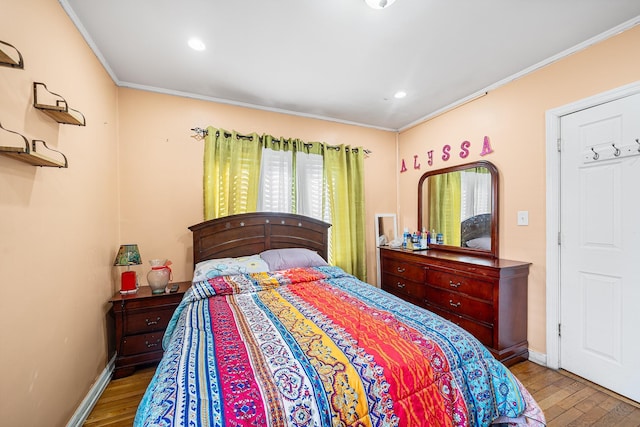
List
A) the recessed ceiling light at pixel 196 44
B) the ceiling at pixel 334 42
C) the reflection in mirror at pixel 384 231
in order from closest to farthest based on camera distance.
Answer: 1. the ceiling at pixel 334 42
2. the recessed ceiling light at pixel 196 44
3. the reflection in mirror at pixel 384 231

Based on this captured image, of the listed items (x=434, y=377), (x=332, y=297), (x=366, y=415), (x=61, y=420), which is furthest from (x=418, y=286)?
(x=61, y=420)

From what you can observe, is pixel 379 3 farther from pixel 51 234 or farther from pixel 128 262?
pixel 128 262

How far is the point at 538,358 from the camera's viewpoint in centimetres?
228

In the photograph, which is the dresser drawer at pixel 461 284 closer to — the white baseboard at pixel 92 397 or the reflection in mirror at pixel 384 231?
the reflection in mirror at pixel 384 231

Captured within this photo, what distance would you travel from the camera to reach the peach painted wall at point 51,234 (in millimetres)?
1164

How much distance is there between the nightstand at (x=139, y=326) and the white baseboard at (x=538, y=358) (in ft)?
10.3

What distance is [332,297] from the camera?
190cm

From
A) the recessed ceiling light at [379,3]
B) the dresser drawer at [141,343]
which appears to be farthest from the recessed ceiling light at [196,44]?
the dresser drawer at [141,343]

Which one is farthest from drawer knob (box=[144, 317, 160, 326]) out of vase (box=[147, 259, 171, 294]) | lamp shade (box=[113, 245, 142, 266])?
lamp shade (box=[113, 245, 142, 266])

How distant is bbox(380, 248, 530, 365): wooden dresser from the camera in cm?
219

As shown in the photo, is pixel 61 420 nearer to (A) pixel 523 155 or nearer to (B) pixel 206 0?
(B) pixel 206 0

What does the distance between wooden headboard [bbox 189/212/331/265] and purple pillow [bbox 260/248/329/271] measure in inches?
6.9

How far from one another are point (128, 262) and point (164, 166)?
0.99 meters

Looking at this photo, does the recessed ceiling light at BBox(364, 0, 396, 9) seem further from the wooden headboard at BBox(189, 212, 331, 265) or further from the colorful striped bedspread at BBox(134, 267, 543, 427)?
the wooden headboard at BBox(189, 212, 331, 265)
